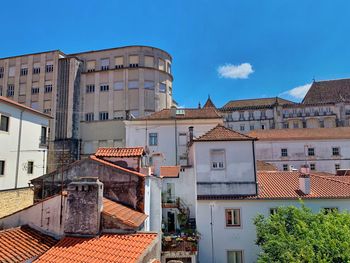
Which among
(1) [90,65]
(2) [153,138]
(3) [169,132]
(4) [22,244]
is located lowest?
(4) [22,244]

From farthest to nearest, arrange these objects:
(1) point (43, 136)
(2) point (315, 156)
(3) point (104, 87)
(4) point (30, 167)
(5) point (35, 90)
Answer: (5) point (35, 90) → (3) point (104, 87) → (2) point (315, 156) → (1) point (43, 136) → (4) point (30, 167)

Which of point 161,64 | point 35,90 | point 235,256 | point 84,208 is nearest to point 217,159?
point 235,256

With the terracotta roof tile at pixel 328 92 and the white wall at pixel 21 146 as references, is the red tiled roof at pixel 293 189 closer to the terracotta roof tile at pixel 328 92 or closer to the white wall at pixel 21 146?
the white wall at pixel 21 146

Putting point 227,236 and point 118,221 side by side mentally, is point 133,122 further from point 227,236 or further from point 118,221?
point 118,221

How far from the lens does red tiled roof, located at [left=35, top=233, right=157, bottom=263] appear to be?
7.78 m

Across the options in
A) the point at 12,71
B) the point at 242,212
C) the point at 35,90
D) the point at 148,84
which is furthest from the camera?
the point at 12,71

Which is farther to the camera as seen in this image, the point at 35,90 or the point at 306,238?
the point at 35,90

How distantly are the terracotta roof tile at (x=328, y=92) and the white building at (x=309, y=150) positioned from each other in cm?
2515

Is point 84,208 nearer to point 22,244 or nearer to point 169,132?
point 22,244

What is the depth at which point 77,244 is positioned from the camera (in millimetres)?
8867

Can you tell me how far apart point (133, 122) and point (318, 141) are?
30.9 m

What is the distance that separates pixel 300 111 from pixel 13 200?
6636 cm

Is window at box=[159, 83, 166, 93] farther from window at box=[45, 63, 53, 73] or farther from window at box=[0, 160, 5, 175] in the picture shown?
window at box=[0, 160, 5, 175]

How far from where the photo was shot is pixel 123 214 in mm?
10312
